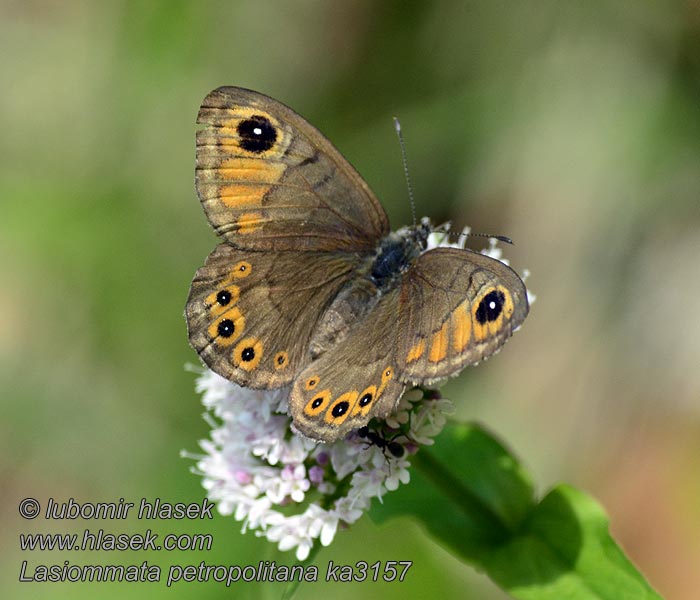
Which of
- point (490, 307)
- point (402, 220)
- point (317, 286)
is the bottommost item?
point (402, 220)

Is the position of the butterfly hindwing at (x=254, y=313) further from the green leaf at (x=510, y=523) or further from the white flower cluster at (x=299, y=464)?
the green leaf at (x=510, y=523)

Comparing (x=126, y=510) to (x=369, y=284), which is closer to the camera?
(x=369, y=284)

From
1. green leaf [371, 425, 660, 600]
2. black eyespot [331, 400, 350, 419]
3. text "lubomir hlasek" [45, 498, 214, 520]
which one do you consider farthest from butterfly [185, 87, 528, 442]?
text "lubomir hlasek" [45, 498, 214, 520]

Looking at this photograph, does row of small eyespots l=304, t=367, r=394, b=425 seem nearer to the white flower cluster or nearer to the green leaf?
the white flower cluster

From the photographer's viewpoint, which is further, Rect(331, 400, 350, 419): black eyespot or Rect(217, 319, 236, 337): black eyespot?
Rect(217, 319, 236, 337): black eyespot

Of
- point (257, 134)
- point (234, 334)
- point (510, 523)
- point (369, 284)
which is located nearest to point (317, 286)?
point (369, 284)

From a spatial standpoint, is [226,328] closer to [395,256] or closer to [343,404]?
[343,404]
